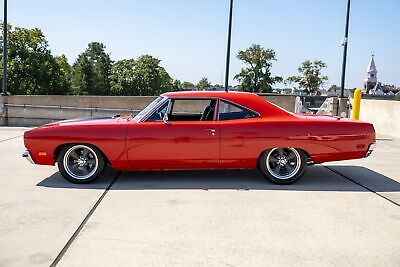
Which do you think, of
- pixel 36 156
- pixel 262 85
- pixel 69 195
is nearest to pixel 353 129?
pixel 69 195

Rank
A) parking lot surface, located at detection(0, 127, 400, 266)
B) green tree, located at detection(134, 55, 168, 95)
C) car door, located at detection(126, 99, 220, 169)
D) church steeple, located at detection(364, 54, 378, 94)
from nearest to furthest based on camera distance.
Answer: parking lot surface, located at detection(0, 127, 400, 266)
car door, located at detection(126, 99, 220, 169)
green tree, located at detection(134, 55, 168, 95)
church steeple, located at detection(364, 54, 378, 94)

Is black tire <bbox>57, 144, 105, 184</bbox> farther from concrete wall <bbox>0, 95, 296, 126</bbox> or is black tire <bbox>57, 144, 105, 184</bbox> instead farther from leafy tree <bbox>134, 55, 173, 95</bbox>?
leafy tree <bbox>134, 55, 173, 95</bbox>

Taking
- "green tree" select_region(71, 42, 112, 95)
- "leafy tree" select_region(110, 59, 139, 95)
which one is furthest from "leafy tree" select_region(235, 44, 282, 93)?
"green tree" select_region(71, 42, 112, 95)

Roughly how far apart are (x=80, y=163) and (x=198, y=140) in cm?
173

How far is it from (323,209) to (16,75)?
43388mm

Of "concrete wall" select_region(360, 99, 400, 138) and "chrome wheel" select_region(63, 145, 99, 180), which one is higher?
"concrete wall" select_region(360, 99, 400, 138)

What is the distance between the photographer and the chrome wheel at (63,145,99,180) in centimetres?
509

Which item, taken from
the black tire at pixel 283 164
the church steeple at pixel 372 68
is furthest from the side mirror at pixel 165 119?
the church steeple at pixel 372 68

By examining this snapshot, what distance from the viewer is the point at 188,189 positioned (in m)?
4.83

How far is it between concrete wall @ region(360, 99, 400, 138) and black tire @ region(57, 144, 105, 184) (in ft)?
29.4

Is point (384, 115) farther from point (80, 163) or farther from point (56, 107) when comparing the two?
point (56, 107)

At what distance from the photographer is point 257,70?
46062mm

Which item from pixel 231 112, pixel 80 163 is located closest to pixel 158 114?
pixel 231 112

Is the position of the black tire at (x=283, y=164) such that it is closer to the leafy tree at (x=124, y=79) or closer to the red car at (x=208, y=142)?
the red car at (x=208, y=142)
